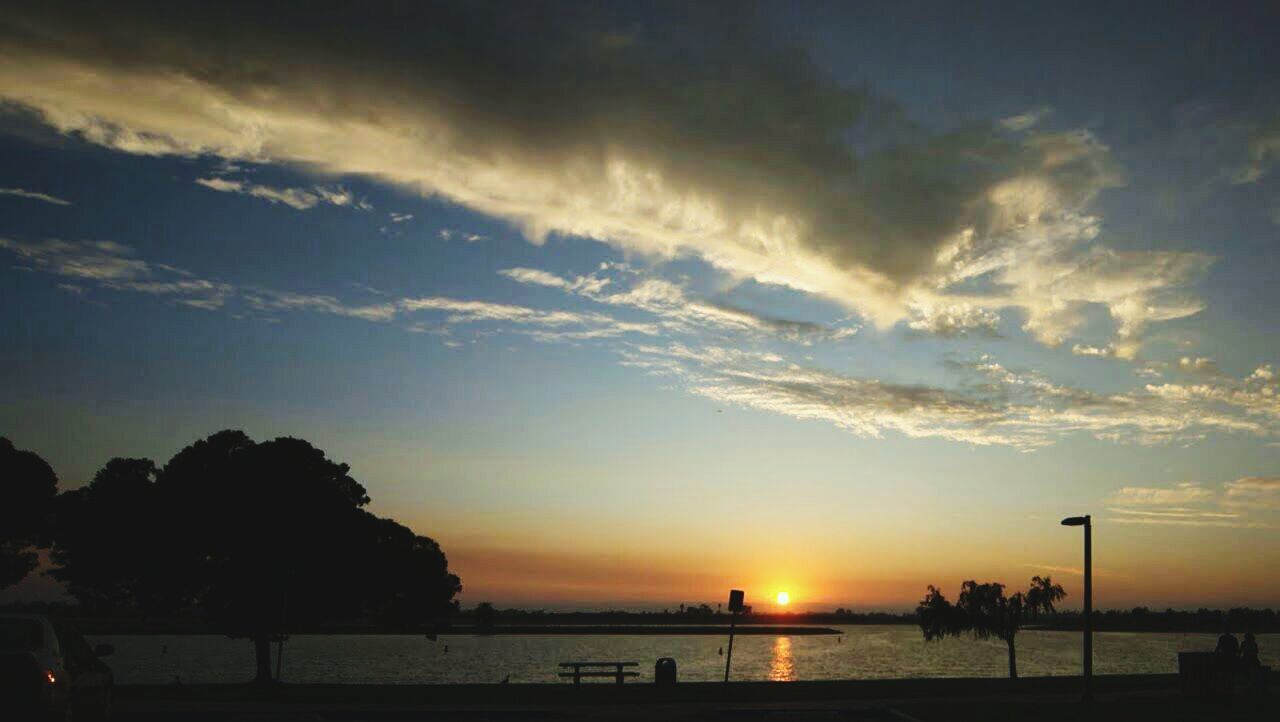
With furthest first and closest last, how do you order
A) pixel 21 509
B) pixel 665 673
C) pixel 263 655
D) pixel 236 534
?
1. pixel 21 509
2. pixel 236 534
3. pixel 263 655
4. pixel 665 673

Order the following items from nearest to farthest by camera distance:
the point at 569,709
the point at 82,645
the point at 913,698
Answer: the point at 82,645
the point at 569,709
the point at 913,698

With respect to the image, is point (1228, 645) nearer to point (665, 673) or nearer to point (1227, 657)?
point (1227, 657)

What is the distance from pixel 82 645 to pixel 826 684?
24.1 m

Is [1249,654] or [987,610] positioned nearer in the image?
[1249,654]

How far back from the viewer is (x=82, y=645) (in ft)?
58.0

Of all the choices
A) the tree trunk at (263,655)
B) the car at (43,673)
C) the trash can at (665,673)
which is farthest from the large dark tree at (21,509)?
the car at (43,673)

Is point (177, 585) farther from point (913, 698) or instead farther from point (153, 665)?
point (153, 665)

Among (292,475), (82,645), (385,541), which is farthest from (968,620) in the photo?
(82,645)

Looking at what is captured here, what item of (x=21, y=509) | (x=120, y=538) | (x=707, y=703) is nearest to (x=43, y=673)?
(x=707, y=703)

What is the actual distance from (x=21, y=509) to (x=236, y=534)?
50.3 ft

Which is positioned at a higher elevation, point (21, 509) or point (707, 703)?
point (21, 509)

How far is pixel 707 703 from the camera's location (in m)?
28.5

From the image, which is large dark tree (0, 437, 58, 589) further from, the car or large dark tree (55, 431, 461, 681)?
the car

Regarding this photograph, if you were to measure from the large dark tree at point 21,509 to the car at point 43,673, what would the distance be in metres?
39.0
